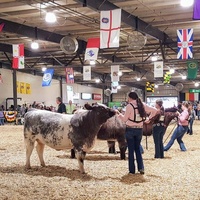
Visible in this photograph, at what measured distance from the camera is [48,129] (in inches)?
266

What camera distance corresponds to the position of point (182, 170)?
686 centimetres

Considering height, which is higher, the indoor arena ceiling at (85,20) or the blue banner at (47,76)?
the indoor arena ceiling at (85,20)

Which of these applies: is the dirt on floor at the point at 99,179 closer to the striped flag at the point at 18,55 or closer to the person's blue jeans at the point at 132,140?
the person's blue jeans at the point at 132,140

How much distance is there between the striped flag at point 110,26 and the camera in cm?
997

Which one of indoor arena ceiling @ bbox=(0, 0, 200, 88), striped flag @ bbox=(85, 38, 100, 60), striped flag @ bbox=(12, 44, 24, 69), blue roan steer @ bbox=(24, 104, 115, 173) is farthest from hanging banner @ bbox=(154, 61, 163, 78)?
blue roan steer @ bbox=(24, 104, 115, 173)

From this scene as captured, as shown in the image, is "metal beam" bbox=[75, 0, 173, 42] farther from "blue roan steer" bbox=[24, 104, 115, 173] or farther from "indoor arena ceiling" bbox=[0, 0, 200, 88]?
"blue roan steer" bbox=[24, 104, 115, 173]

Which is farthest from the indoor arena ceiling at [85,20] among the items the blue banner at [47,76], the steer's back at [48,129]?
the steer's back at [48,129]

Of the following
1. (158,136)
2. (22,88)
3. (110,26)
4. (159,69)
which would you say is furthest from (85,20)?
(22,88)

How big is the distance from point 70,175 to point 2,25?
837 centimetres

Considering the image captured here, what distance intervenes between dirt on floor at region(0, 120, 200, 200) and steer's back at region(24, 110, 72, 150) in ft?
1.99

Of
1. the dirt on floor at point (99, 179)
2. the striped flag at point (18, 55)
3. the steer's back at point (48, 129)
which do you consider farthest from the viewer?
the striped flag at point (18, 55)

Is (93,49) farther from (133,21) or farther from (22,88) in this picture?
(22,88)

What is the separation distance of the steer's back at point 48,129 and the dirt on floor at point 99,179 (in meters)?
0.61

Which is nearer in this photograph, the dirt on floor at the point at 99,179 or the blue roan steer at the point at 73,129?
the dirt on floor at the point at 99,179
